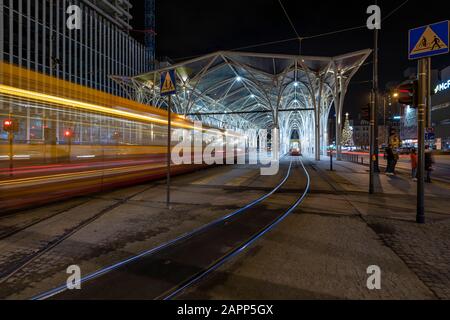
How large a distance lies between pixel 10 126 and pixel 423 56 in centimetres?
850

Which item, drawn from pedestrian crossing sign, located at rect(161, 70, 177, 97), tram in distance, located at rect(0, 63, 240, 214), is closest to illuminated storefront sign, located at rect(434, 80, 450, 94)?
tram in distance, located at rect(0, 63, 240, 214)

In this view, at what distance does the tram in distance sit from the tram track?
4.01 m

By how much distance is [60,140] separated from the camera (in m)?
7.36

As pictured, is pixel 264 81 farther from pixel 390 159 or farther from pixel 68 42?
pixel 390 159

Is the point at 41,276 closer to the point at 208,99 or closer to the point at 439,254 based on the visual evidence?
the point at 439,254

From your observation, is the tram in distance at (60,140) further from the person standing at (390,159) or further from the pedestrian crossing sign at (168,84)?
the person standing at (390,159)

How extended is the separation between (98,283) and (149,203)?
16.0ft

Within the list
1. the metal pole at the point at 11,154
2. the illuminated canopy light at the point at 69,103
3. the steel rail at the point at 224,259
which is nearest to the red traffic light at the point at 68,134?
the illuminated canopy light at the point at 69,103

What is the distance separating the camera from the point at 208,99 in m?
59.7

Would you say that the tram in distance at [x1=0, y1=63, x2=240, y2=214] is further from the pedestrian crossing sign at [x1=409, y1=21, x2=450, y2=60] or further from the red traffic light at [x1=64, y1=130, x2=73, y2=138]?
the pedestrian crossing sign at [x1=409, y1=21, x2=450, y2=60]

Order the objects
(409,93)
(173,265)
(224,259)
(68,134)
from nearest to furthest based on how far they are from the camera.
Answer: (173,265) < (224,259) < (409,93) < (68,134)

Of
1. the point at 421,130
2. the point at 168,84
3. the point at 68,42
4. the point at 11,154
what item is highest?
the point at 68,42

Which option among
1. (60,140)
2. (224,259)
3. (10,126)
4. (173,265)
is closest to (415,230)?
(224,259)

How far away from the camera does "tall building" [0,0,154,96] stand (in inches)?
1427
